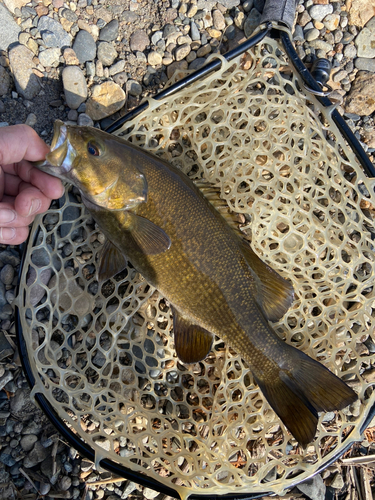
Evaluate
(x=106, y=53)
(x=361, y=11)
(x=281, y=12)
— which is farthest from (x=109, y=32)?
(x=361, y=11)

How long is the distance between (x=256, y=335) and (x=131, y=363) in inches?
51.8

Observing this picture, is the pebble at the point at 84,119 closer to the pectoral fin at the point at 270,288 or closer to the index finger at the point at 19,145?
the index finger at the point at 19,145

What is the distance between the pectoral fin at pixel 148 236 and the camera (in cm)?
289

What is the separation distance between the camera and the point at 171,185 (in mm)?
2939

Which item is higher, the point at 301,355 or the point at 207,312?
the point at 207,312

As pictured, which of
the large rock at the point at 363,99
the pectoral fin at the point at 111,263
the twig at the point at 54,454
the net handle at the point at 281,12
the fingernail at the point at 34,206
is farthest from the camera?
the large rock at the point at 363,99

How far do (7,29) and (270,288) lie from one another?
11.7 feet

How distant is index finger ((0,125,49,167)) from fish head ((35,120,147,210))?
12 cm

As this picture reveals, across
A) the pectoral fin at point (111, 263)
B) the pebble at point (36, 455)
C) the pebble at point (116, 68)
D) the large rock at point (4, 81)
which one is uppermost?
the pebble at point (116, 68)

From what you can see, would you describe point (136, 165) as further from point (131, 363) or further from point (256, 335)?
point (131, 363)

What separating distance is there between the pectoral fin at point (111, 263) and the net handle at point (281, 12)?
2436mm

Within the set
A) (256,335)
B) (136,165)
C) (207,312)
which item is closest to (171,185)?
(136,165)

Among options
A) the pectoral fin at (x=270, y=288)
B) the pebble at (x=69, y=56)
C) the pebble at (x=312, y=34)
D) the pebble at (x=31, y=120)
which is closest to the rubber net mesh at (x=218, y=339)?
the pectoral fin at (x=270, y=288)

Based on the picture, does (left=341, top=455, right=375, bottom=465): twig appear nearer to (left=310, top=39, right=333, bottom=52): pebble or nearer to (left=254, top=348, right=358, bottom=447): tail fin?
(left=254, top=348, right=358, bottom=447): tail fin
